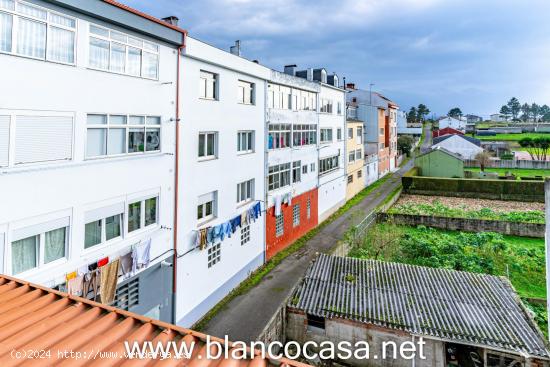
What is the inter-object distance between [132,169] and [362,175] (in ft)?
119

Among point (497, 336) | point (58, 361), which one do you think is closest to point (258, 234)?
point (497, 336)

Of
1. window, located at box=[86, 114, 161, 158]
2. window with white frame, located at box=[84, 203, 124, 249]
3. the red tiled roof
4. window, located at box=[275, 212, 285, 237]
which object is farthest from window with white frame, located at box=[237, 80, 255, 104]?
the red tiled roof

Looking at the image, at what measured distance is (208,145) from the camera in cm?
1667

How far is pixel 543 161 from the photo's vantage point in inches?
2456

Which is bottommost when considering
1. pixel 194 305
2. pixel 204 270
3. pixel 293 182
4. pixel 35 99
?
pixel 194 305

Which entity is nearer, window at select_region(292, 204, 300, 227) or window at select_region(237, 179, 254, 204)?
window at select_region(237, 179, 254, 204)

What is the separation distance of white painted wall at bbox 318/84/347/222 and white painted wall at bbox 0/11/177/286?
62.8ft

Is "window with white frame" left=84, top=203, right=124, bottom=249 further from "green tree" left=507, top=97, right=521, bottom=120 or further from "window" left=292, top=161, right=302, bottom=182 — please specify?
"green tree" left=507, top=97, right=521, bottom=120

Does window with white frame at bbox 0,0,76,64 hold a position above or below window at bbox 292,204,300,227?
above

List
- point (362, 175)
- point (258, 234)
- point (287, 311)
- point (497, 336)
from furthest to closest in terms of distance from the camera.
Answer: point (362, 175) < point (258, 234) < point (287, 311) < point (497, 336)

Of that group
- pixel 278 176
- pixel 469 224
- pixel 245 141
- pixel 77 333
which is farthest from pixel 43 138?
pixel 469 224

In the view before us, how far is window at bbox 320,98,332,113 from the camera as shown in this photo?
31013mm

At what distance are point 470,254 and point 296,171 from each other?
40.9 ft

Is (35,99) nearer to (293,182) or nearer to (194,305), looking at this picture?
(194,305)
